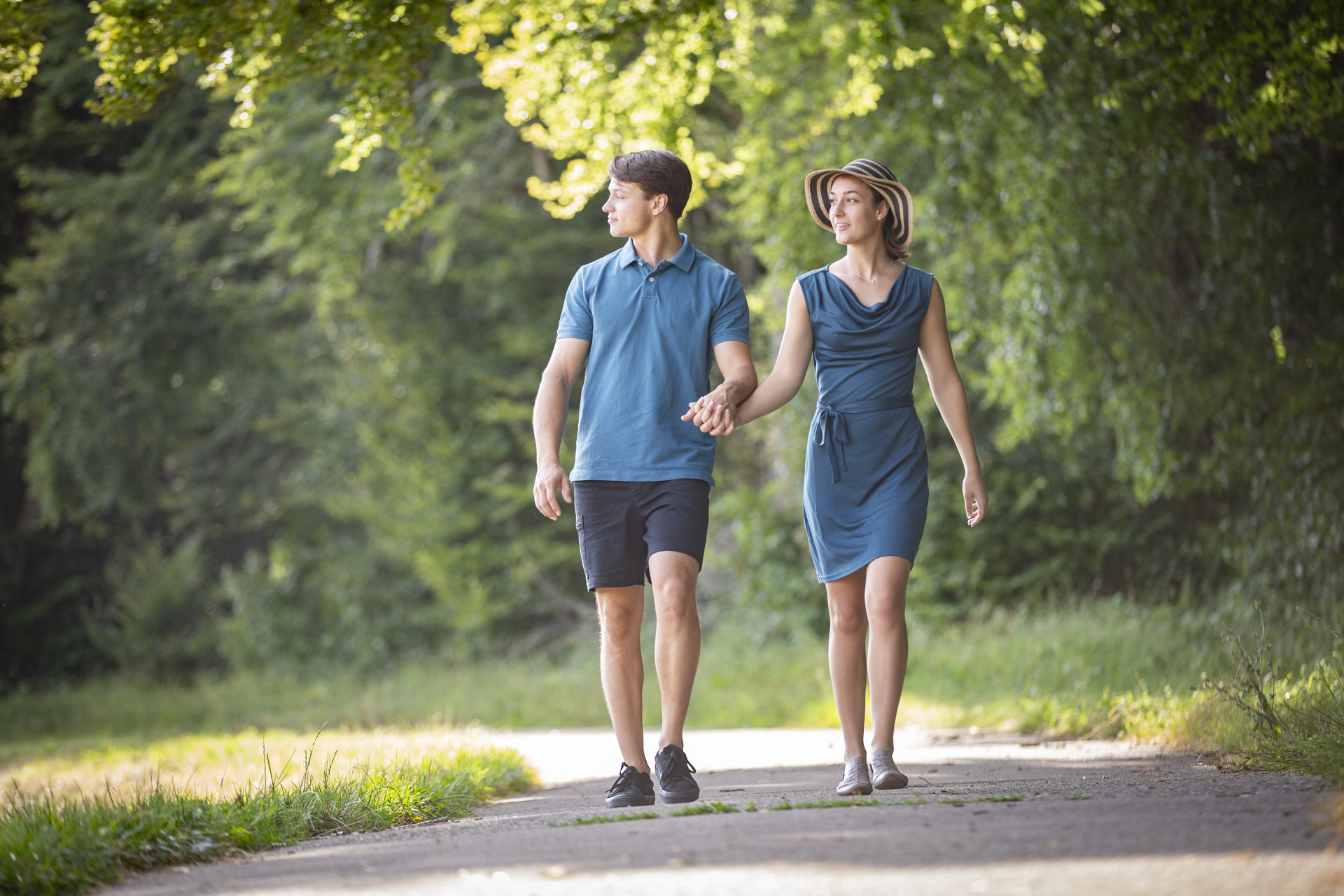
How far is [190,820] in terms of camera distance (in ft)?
12.1

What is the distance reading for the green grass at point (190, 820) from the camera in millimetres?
3211

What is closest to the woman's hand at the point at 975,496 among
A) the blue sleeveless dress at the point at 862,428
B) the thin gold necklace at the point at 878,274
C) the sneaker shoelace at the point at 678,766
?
the blue sleeveless dress at the point at 862,428

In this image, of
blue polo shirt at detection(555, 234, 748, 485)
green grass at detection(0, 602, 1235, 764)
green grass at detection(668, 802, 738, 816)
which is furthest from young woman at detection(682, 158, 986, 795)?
green grass at detection(0, 602, 1235, 764)

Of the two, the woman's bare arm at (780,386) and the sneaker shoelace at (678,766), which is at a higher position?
the woman's bare arm at (780,386)

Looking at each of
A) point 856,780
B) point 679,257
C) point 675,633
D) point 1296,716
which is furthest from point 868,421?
point 1296,716

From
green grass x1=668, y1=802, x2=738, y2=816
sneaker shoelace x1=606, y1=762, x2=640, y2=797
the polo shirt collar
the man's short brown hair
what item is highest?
the man's short brown hair

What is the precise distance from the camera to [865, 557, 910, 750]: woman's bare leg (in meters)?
4.35

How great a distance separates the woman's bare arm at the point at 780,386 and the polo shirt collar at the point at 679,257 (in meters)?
0.41

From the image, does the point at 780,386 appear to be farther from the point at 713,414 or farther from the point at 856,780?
the point at 856,780

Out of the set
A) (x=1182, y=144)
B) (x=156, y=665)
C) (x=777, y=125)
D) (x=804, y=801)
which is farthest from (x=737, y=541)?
(x=804, y=801)

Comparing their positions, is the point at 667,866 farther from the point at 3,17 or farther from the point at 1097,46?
the point at 1097,46

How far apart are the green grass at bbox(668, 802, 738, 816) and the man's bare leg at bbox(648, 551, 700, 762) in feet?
1.90

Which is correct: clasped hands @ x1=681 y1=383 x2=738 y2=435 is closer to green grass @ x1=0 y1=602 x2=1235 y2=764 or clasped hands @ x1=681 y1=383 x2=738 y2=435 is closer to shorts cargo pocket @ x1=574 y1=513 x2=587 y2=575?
shorts cargo pocket @ x1=574 y1=513 x2=587 y2=575

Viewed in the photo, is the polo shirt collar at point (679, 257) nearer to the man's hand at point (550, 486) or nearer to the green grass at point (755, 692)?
the man's hand at point (550, 486)
